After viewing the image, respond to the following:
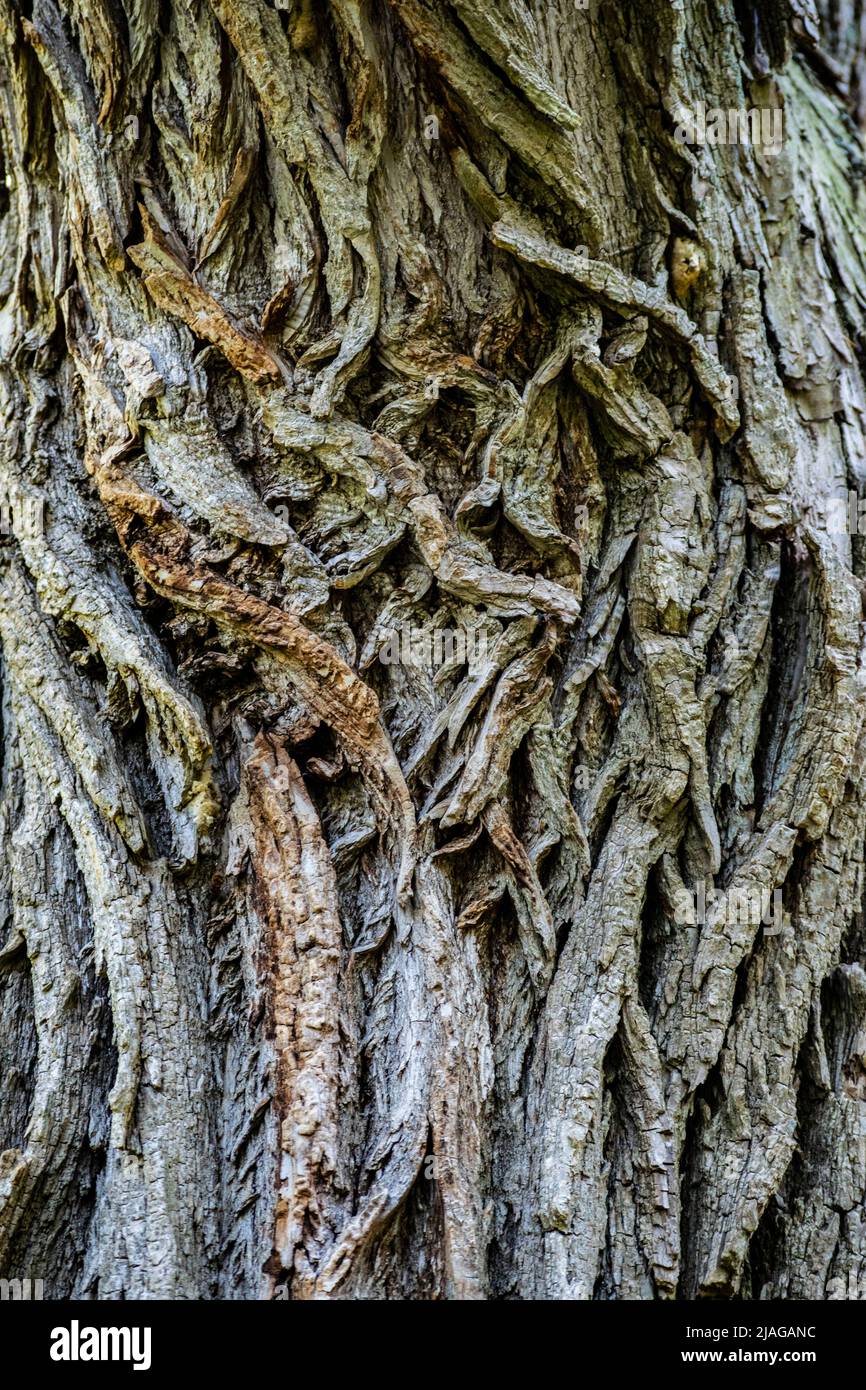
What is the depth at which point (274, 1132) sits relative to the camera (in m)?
2.18

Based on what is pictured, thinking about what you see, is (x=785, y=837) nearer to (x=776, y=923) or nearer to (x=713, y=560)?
(x=776, y=923)

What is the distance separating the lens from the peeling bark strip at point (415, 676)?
221 cm

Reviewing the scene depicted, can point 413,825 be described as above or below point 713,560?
below

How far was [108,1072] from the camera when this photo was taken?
7.62 feet

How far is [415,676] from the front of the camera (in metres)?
2.47

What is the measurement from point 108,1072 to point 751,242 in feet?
8.74

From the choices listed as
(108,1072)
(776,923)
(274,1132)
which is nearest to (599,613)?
(776,923)

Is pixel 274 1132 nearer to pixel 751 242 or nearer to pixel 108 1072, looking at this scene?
pixel 108 1072

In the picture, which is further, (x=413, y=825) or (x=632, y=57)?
(x=632, y=57)

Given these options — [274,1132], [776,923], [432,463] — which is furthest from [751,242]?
[274,1132]

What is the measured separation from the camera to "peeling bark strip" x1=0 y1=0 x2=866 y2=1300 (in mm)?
2205

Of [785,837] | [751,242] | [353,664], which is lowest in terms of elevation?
[785,837]
